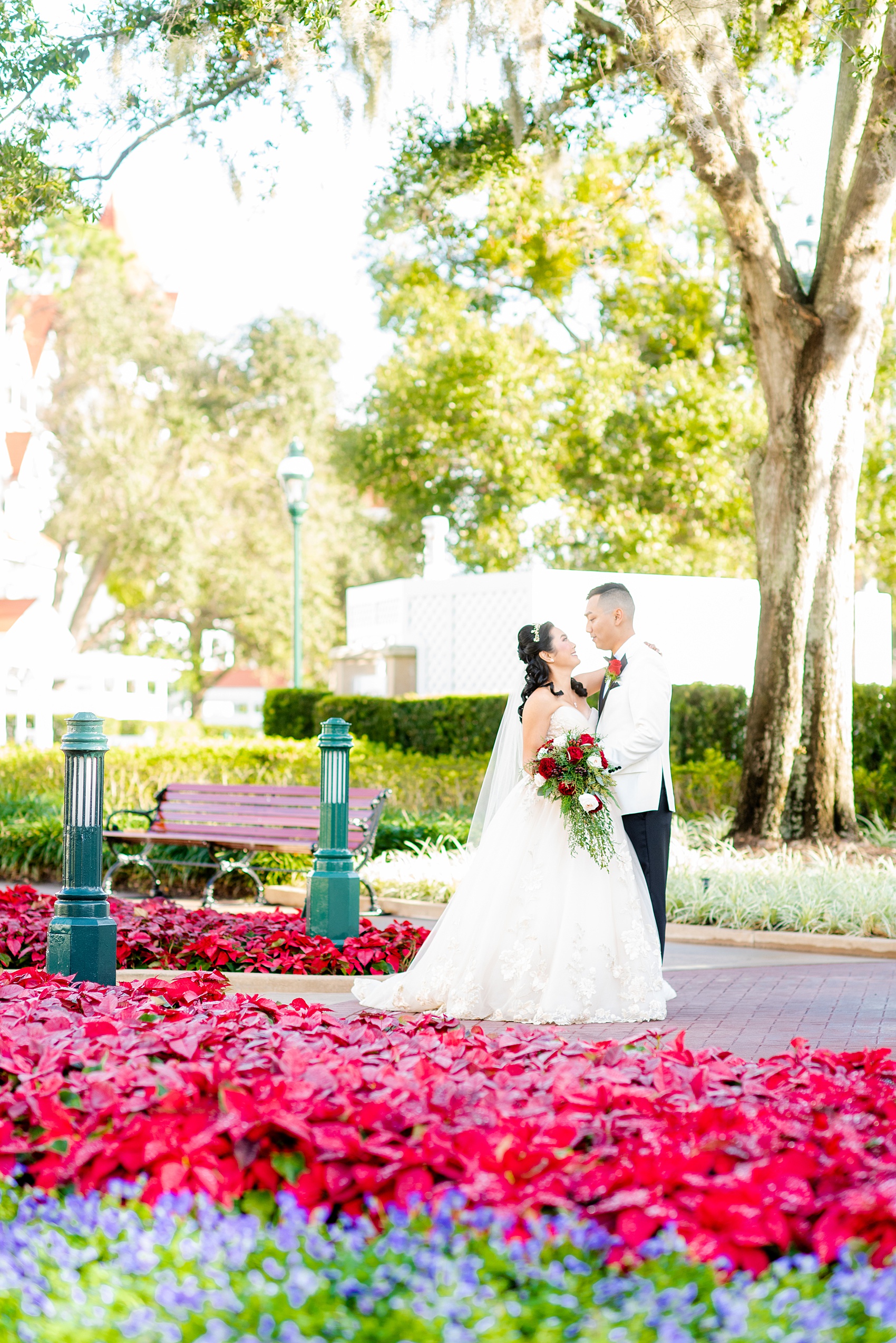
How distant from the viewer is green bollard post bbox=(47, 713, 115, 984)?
620 cm

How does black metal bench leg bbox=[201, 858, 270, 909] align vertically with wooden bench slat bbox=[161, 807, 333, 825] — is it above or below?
below

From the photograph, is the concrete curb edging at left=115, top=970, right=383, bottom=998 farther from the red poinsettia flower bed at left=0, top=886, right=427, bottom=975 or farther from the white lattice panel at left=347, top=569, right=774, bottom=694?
the white lattice panel at left=347, top=569, right=774, bottom=694

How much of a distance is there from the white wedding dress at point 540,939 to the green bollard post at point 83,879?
4.12ft

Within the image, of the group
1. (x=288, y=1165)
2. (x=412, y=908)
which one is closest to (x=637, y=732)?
(x=288, y=1165)

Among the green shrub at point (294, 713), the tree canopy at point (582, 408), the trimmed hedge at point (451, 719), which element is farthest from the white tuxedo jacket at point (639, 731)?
the tree canopy at point (582, 408)

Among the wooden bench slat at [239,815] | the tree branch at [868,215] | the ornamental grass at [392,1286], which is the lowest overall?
the ornamental grass at [392,1286]

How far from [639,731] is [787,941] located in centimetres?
268

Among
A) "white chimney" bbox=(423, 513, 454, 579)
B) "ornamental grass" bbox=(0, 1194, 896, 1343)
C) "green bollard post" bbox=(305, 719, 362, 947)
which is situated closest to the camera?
"ornamental grass" bbox=(0, 1194, 896, 1343)

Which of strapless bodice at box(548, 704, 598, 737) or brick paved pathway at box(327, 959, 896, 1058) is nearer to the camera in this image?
brick paved pathway at box(327, 959, 896, 1058)

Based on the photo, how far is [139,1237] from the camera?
9.14 ft

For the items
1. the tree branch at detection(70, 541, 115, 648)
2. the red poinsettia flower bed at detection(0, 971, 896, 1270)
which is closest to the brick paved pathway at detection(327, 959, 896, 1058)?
the red poinsettia flower bed at detection(0, 971, 896, 1270)

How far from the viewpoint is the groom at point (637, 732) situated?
6645 millimetres

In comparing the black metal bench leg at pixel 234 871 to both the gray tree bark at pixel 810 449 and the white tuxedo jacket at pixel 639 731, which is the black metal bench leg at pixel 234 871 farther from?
the gray tree bark at pixel 810 449

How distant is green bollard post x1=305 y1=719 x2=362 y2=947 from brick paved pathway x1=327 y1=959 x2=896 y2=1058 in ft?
3.26
